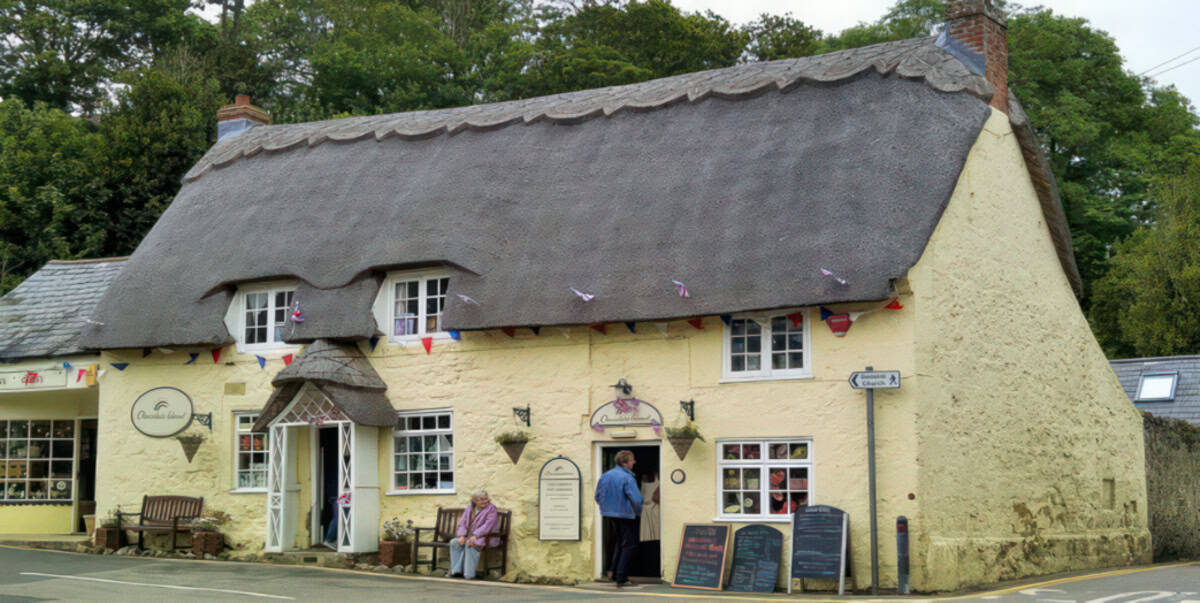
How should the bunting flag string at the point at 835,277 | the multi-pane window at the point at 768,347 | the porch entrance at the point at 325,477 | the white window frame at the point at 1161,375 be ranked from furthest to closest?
the white window frame at the point at 1161,375, the porch entrance at the point at 325,477, the multi-pane window at the point at 768,347, the bunting flag string at the point at 835,277

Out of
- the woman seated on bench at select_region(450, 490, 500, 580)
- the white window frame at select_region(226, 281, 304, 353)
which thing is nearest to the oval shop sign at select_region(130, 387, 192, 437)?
the white window frame at select_region(226, 281, 304, 353)

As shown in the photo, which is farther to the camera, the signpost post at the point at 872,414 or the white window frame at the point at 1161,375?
the white window frame at the point at 1161,375

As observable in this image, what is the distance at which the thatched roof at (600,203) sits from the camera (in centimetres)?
1563

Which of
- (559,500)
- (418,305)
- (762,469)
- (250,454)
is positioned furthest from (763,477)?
(250,454)

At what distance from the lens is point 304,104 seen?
37.4 meters

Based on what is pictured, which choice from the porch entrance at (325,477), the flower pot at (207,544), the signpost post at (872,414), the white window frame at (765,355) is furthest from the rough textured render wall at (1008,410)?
the flower pot at (207,544)

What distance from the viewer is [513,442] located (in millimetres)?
16922

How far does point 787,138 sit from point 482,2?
98.3 feet

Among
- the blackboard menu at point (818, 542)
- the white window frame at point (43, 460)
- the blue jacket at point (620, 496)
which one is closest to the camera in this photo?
the blackboard menu at point (818, 542)

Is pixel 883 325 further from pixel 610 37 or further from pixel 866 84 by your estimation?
pixel 610 37

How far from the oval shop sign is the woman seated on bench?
553 cm

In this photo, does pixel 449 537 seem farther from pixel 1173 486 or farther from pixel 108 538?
pixel 1173 486

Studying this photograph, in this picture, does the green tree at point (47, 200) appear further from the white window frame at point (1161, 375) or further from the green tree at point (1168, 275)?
the green tree at point (1168, 275)

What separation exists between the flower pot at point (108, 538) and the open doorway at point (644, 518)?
8115mm
